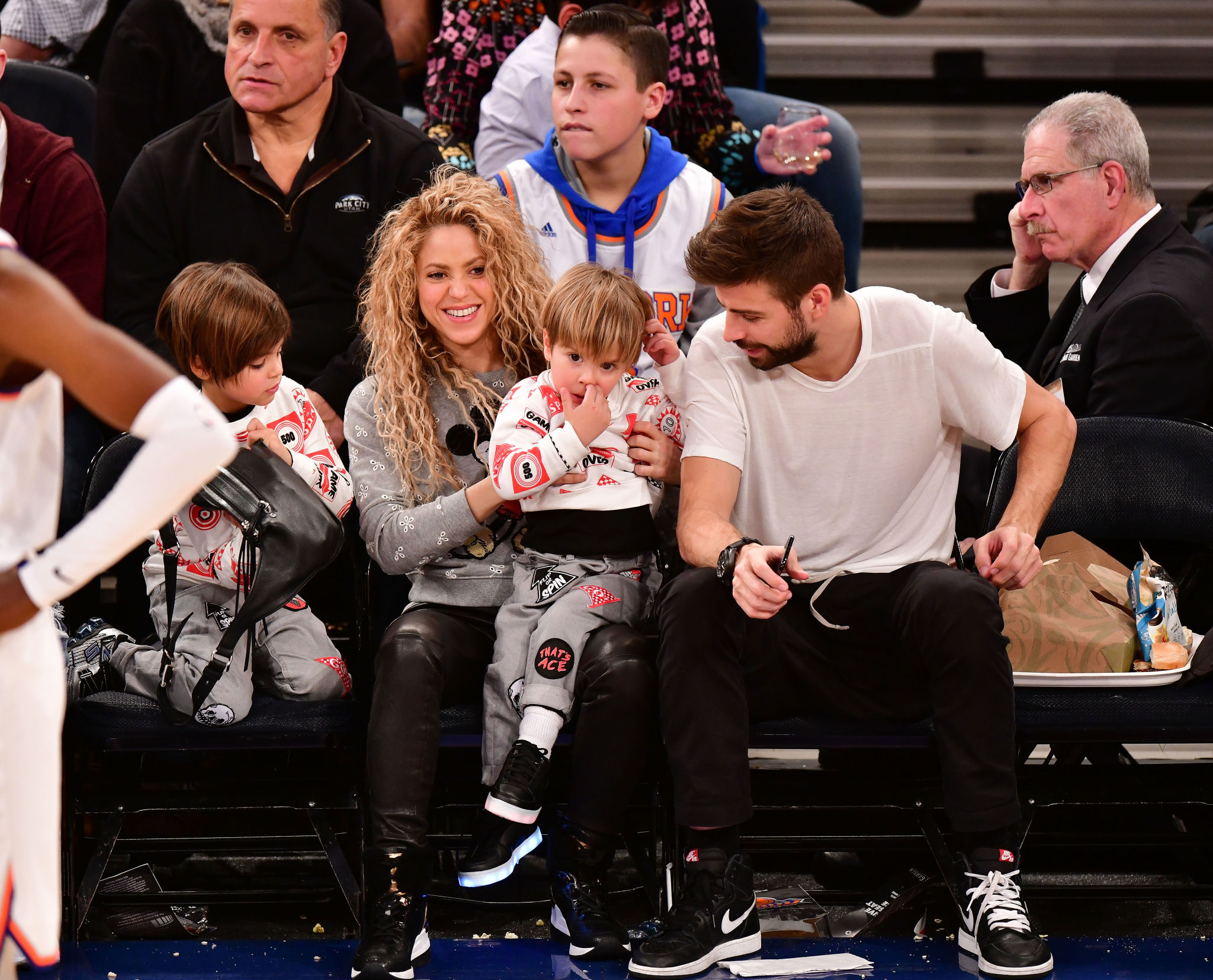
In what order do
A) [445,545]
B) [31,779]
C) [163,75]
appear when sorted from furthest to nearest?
1. [163,75]
2. [445,545]
3. [31,779]

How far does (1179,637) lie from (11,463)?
2.20m

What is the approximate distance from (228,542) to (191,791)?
1.67 feet

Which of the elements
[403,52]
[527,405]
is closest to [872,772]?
[527,405]

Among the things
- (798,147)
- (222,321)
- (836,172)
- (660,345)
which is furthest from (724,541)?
(836,172)

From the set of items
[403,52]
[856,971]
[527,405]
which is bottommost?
[856,971]

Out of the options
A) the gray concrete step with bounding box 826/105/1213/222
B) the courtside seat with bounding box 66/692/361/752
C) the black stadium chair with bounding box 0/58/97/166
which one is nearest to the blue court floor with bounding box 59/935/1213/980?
the courtside seat with bounding box 66/692/361/752

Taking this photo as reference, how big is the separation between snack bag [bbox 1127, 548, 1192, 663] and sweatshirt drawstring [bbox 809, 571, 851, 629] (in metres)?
0.59

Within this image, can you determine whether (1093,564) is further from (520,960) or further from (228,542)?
(228,542)

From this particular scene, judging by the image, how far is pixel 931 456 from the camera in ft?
9.59

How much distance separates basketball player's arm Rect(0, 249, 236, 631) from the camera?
152 centimetres

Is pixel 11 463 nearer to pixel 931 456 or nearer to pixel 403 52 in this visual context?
pixel 931 456

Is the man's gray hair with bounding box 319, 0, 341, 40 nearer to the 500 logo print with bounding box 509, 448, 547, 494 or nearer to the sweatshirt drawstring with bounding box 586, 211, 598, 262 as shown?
the sweatshirt drawstring with bounding box 586, 211, 598, 262

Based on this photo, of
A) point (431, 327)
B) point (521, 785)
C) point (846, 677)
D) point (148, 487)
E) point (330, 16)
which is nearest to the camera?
point (148, 487)

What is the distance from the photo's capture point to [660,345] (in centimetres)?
291
